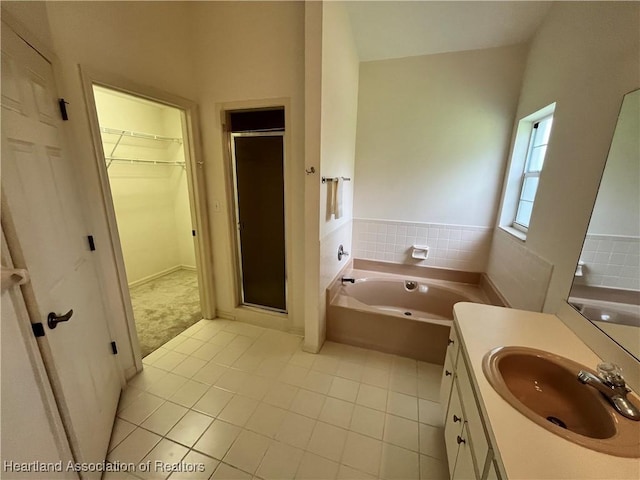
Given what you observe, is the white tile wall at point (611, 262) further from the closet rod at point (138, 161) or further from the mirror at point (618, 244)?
the closet rod at point (138, 161)

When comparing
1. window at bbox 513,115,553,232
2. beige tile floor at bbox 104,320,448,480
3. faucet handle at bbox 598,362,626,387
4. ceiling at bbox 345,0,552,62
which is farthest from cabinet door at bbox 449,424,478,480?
ceiling at bbox 345,0,552,62

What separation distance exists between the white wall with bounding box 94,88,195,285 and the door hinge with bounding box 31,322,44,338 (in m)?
2.35

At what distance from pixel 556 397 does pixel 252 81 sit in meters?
2.75

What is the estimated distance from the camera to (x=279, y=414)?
5.59 feet

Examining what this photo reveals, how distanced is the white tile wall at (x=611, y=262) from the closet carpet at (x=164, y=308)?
3.12 m

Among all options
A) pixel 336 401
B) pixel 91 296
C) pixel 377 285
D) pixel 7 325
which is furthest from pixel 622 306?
pixel 91 296

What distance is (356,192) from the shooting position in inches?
121

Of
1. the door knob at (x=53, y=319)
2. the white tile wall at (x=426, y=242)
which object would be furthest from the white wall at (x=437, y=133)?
the door knob at (x=53, y=319)

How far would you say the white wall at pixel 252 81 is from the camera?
2023 mm

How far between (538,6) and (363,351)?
3.00 metres

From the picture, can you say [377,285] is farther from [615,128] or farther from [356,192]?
[615,128]

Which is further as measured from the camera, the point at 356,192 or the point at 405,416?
the point at 356,192

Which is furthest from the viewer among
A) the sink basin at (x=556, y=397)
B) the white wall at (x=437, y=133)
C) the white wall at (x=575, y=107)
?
the white wall at (x=437, y=133)

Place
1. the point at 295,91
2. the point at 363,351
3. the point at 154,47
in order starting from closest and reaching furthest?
the point at 154,47 < the point at 295,91 < the point at 363,351
